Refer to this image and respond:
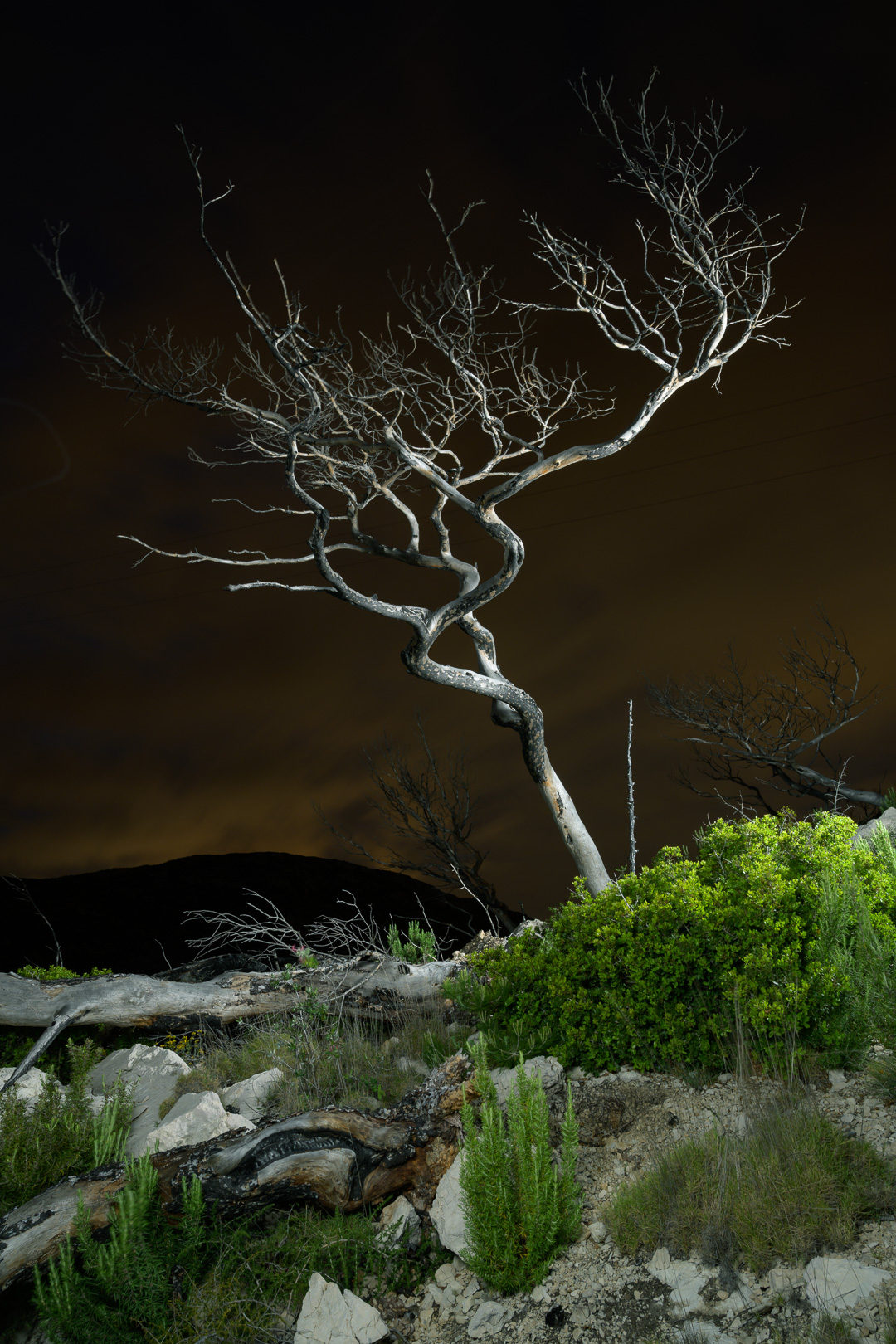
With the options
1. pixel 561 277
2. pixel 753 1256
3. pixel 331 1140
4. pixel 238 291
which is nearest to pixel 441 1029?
pixel 331 1140

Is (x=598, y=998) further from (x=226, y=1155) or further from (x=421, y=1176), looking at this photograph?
(x=226, y=1155)

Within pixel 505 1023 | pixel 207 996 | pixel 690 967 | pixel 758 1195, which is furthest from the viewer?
pixel 207 996

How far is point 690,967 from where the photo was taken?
535cm

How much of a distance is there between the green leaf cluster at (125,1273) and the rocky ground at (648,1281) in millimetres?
944

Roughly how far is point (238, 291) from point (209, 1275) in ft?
29.8

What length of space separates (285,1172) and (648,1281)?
6.24ft

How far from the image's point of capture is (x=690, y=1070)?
5156 millimetres

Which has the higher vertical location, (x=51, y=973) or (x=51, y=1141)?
(x=51, y=973)

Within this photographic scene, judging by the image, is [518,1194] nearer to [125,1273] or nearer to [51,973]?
[125,1273]

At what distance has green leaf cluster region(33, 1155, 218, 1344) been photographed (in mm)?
3971

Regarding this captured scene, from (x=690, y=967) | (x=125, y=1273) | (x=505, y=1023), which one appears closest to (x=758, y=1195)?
(x=690, y=967)

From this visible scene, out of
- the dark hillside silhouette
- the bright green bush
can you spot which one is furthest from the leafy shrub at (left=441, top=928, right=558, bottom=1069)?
the dark hillside silhouette

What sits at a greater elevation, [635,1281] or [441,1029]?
→ [441,1029]

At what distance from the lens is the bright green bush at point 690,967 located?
4.94m
